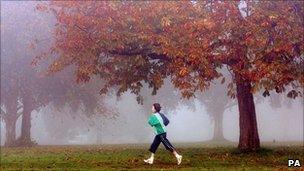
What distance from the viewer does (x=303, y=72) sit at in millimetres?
22891

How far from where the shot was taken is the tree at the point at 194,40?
2192 centimetres

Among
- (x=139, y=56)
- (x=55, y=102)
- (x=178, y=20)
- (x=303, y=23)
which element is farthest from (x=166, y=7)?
(x=55, y=102)

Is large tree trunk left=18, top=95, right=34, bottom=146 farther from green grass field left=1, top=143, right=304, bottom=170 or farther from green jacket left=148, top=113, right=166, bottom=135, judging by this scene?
green jacket left=148, top=113, right=166, bottom=135

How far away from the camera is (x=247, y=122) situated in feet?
85.6

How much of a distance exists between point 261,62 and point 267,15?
99.3 inches

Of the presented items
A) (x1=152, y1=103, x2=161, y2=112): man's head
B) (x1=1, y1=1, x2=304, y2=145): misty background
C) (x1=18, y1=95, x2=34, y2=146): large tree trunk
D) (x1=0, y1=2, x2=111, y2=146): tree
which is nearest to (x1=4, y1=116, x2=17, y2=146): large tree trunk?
(x1=0, y1=2, x2=111, y2=146): tree

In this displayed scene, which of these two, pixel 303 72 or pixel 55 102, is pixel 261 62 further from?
pixel 55 102

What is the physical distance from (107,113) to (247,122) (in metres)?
26.4

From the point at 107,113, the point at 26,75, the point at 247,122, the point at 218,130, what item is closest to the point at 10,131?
the point at 26,75

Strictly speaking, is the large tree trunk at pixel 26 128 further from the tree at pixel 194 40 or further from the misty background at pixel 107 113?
the tree at pixel 194 40

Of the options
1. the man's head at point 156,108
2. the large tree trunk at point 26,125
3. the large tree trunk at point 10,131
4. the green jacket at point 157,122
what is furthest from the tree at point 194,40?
the large tree trunk at point 10,131

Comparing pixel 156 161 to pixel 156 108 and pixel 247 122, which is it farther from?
pixel 247 122

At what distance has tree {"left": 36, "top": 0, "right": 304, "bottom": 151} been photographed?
21.9 metres

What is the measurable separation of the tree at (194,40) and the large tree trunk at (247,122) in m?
0.06
